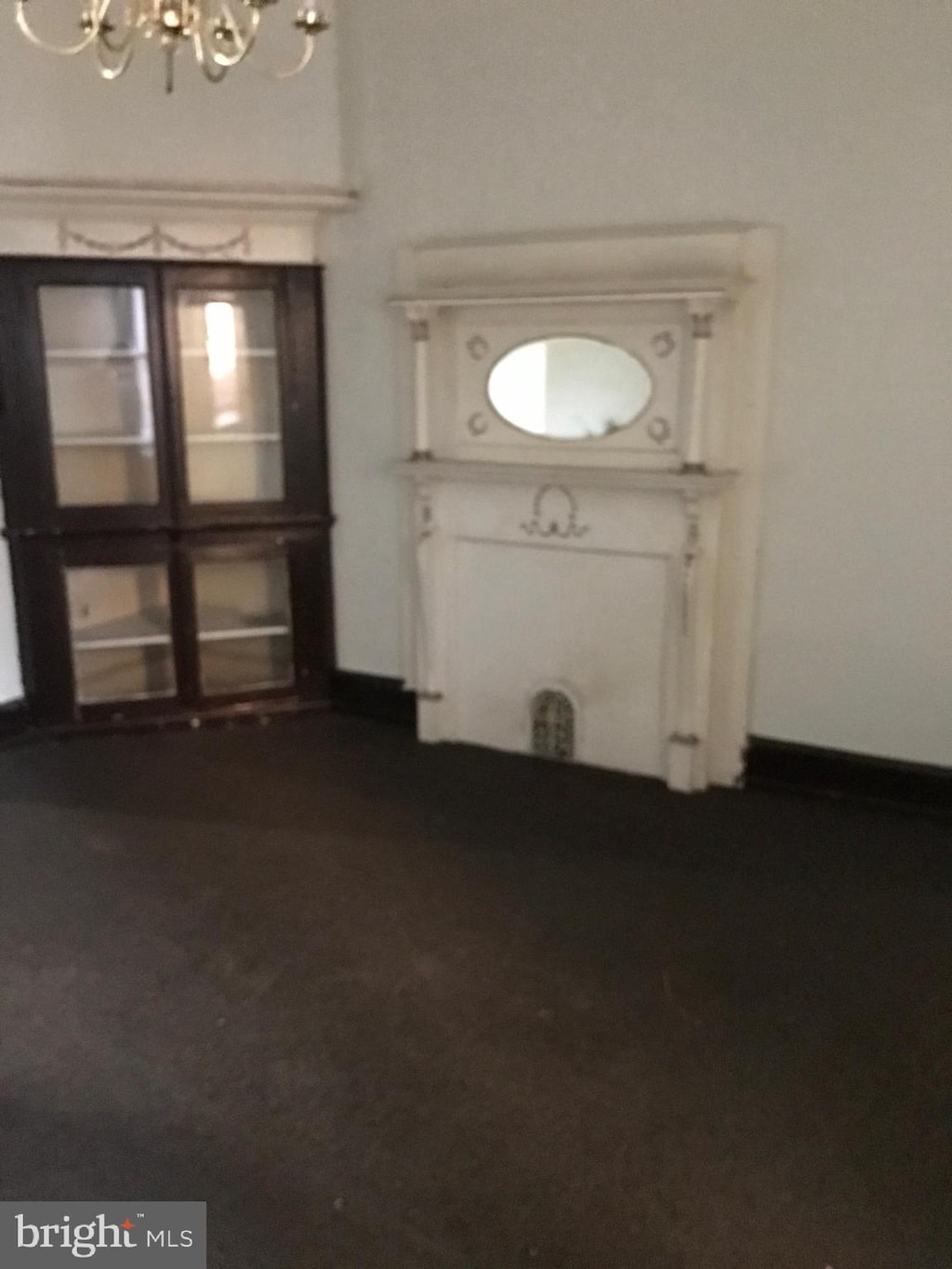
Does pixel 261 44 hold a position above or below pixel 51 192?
above

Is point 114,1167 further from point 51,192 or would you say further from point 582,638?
point 51,192

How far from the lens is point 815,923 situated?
3.07m

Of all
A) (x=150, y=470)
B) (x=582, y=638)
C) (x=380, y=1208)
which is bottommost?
(x=380, y=1208)

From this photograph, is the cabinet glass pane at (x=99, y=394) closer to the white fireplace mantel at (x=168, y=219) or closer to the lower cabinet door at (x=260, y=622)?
the white fireplace mantel at (x=168, y=219)

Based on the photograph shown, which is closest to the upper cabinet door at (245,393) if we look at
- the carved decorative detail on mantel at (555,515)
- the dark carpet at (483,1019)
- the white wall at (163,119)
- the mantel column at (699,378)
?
the white wall at (163,119)

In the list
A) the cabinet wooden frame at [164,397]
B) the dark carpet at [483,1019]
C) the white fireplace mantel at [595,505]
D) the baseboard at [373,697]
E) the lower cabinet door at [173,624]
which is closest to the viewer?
the dark carpet at [483,1019]

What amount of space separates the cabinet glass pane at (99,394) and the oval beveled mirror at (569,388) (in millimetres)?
1417

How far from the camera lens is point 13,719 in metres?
4.39

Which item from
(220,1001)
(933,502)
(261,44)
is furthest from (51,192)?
(933,502)

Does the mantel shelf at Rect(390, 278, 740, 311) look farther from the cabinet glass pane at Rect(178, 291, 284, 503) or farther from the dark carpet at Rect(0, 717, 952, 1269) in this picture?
the dark carpet at Rect(0, 717, 952, 1269)

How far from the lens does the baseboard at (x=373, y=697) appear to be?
4.61 metres

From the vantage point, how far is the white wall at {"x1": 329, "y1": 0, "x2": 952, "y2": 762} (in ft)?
10.9

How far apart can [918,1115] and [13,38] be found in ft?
13.8

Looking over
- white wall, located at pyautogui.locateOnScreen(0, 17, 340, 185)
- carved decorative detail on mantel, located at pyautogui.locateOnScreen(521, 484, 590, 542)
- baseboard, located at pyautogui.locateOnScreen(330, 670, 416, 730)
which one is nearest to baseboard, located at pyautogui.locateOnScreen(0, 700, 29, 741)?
baseboard, located at pyautogui.locateOnScreen(330, 670, 416, 730)
